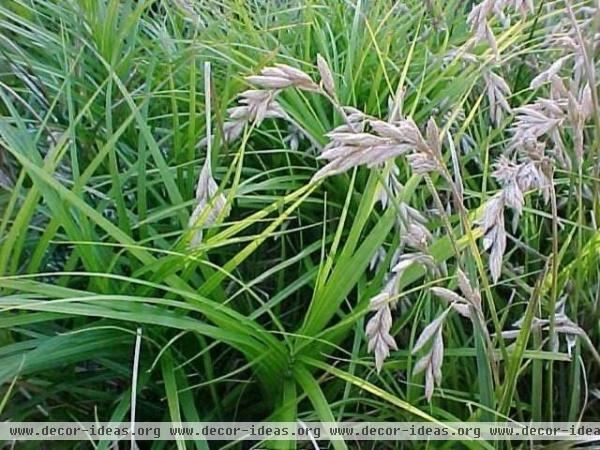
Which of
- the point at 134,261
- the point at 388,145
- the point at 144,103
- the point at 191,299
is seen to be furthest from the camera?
the point at 144,103

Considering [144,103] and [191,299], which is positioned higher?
[144,103]

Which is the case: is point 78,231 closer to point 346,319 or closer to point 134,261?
point 134,261

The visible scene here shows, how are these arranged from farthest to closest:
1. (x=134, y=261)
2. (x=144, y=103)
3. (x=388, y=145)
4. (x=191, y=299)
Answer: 1. (x=144, y=103)
2. (x=134, y=261)
3. (x=191, y=299)
4. (x=388, y=145)

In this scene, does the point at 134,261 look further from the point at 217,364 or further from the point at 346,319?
the point at 346,319

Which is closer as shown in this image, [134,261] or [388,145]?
[388,145]

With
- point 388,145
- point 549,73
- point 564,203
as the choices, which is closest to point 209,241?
point 388,145

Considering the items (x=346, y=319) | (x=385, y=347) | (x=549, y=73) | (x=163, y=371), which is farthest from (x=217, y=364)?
(x=549, y=73)

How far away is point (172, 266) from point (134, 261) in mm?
108

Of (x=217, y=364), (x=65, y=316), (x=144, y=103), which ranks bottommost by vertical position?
(x=217, y=364)

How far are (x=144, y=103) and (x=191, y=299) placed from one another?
0.35 m

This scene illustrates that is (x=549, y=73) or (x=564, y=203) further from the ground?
(x=549, y=73)

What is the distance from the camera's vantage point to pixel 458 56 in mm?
1092

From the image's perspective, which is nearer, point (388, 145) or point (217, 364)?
point (388, 145)

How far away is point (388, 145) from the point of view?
24.6 inches
